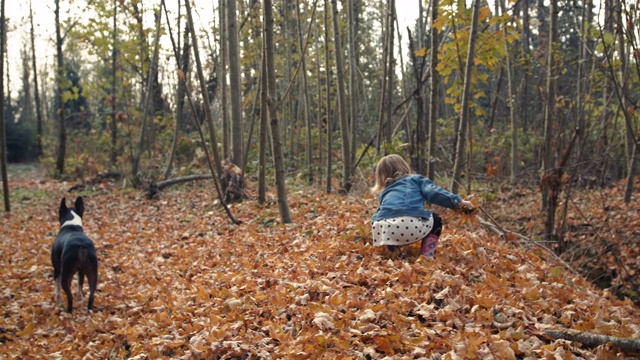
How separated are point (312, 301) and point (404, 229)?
1326 mm

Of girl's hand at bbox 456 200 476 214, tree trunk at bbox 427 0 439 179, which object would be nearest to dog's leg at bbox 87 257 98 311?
girl's hand at bbox 456 200 476 214

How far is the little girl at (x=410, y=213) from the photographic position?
5273 millimetres

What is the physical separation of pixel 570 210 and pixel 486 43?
473 centimetres

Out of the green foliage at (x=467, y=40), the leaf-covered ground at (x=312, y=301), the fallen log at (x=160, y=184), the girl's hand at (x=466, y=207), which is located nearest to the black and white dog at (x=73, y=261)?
the leaf-covered ground at (x=312, y=301)

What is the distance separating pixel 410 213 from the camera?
5.32 metres

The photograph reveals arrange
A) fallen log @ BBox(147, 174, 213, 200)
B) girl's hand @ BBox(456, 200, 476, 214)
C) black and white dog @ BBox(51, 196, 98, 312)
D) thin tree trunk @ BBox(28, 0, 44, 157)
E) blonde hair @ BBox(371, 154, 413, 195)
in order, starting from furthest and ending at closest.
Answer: thin tree trunk @ BBox(28, 0, 44, 157) < fallen log @ BBox(147, 174, 213, 200) < black and white dog @ BBox(51, 196, 98, 312) < blonde hair @ BBox(371, 154, 413, 195) < girl's hand @ BBox(456, 200, 476, 214)

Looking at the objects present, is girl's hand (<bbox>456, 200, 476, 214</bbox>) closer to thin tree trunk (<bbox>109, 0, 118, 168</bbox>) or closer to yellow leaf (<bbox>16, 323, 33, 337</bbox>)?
yellow leaf (<bbox>16, 323, 33, 337</bbox>)

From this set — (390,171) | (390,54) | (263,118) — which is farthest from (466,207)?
(390,54)

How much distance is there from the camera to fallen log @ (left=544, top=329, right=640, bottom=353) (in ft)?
10.8

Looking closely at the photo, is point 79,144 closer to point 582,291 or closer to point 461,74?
point 461,74

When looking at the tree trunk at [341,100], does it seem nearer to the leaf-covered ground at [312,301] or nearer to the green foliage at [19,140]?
the leaf-covered ground at [312,301]

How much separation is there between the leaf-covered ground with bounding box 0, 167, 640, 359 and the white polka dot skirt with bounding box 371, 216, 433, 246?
24 centimetres

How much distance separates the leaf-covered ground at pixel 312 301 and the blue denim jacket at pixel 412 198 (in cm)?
50

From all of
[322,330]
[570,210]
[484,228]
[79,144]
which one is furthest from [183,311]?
[79,144]
